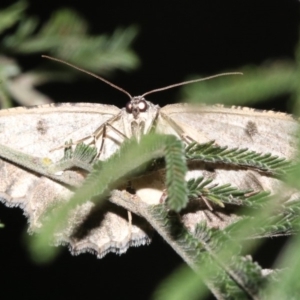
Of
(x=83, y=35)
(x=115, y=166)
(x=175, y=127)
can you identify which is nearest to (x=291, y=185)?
(x=115, y=166)

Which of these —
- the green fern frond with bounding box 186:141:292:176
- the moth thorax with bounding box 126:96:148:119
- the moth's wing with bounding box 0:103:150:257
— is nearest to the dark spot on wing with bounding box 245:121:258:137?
the moth thorax with bounding box 126:96:148:119

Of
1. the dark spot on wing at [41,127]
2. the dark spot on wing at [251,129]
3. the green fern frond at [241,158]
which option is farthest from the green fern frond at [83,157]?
the dark spot on wing at [251,129]

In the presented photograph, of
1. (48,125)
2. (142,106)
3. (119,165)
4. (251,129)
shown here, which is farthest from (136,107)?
(119,165)

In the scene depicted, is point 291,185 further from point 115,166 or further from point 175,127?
point 175,127

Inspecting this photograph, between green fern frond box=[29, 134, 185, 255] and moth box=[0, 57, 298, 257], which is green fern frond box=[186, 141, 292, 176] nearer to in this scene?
green fern frond box=[29, 134, 185, 255]

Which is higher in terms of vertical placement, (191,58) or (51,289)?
(191,58)

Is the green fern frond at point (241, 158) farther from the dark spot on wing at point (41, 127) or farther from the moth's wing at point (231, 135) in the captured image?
the dark spot on wing at point (41, 127)
